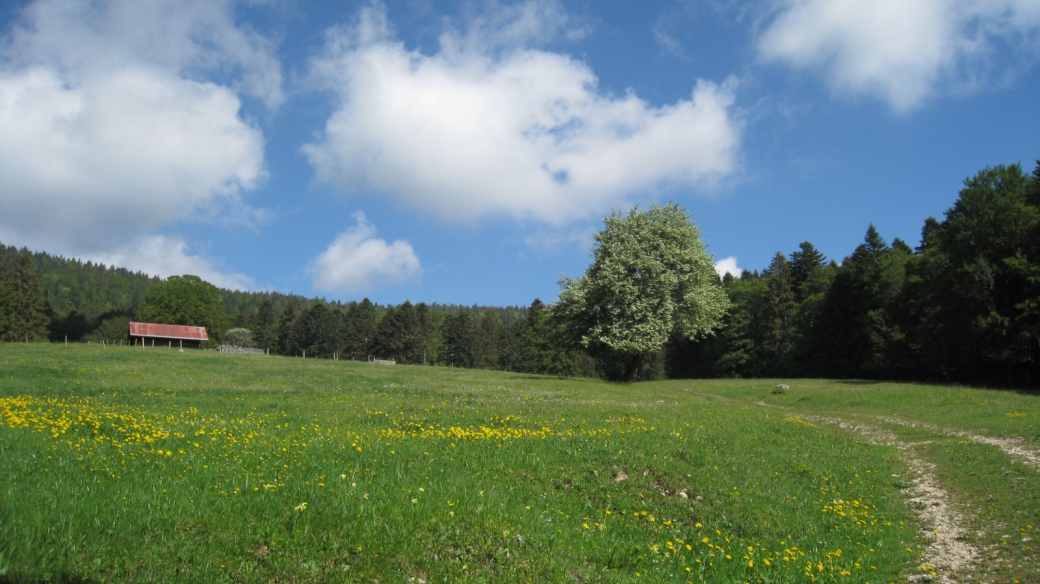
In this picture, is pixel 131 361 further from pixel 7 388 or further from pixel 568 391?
pixel 568 391

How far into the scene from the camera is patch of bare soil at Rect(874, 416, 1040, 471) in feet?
56.1

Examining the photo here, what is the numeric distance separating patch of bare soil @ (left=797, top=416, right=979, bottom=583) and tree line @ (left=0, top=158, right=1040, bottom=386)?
23215 millimetres

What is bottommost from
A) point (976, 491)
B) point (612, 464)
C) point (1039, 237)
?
point (976, 491)

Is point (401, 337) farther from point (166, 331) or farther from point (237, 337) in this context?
point (237, 337)

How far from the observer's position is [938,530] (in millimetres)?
11930

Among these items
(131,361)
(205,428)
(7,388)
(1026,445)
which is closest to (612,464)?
(205,428)

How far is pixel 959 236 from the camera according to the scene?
150 feet

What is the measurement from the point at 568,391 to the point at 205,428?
2120cm

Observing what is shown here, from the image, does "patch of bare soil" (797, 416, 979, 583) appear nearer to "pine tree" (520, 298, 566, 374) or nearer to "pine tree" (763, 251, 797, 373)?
"pine tree" (763, 251, 797, 373)

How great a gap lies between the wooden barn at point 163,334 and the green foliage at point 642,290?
80.0 meters

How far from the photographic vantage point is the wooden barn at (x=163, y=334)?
92.1m

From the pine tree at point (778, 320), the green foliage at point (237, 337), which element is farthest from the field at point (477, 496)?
the green foliage at point (237, 337)

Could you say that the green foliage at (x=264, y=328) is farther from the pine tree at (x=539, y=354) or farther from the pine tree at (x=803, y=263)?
the pine tree at (x=803, y=263)

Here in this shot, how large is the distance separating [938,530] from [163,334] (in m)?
108
